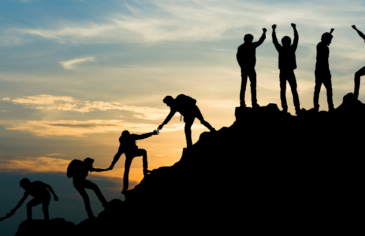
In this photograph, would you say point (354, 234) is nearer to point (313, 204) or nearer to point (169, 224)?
point (313, 204)

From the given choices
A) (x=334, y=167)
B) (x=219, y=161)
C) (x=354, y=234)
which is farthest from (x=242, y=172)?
(x=354, y=234)

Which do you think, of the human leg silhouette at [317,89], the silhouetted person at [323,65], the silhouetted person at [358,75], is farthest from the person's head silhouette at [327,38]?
the human leg silhouette at [317,89]

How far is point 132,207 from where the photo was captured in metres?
17.2

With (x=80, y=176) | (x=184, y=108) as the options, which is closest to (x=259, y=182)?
(x=184, y=108)

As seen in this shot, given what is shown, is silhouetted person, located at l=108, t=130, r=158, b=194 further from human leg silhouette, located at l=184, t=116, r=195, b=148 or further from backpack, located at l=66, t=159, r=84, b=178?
backpack, located at l=66, t=159, r=84, b=178

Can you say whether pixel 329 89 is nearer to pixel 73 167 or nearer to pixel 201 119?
pixel 201 119

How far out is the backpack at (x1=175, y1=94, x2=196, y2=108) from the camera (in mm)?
16703

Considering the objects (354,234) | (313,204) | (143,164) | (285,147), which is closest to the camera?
(354,234)

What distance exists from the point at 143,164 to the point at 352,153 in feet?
30.5

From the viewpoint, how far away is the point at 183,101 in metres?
16.7

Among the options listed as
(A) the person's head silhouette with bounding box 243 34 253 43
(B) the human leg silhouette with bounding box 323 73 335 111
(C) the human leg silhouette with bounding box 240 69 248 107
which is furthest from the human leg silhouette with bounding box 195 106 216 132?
(B) the human leg silhouette with bounding box 323 73 335 111

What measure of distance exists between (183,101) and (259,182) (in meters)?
4.87

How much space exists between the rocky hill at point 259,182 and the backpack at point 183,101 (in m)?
2.50

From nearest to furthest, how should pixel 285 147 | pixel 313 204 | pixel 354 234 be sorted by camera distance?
1. pixel 354 234
2. pixel 313 204
3. pixel 285 147
